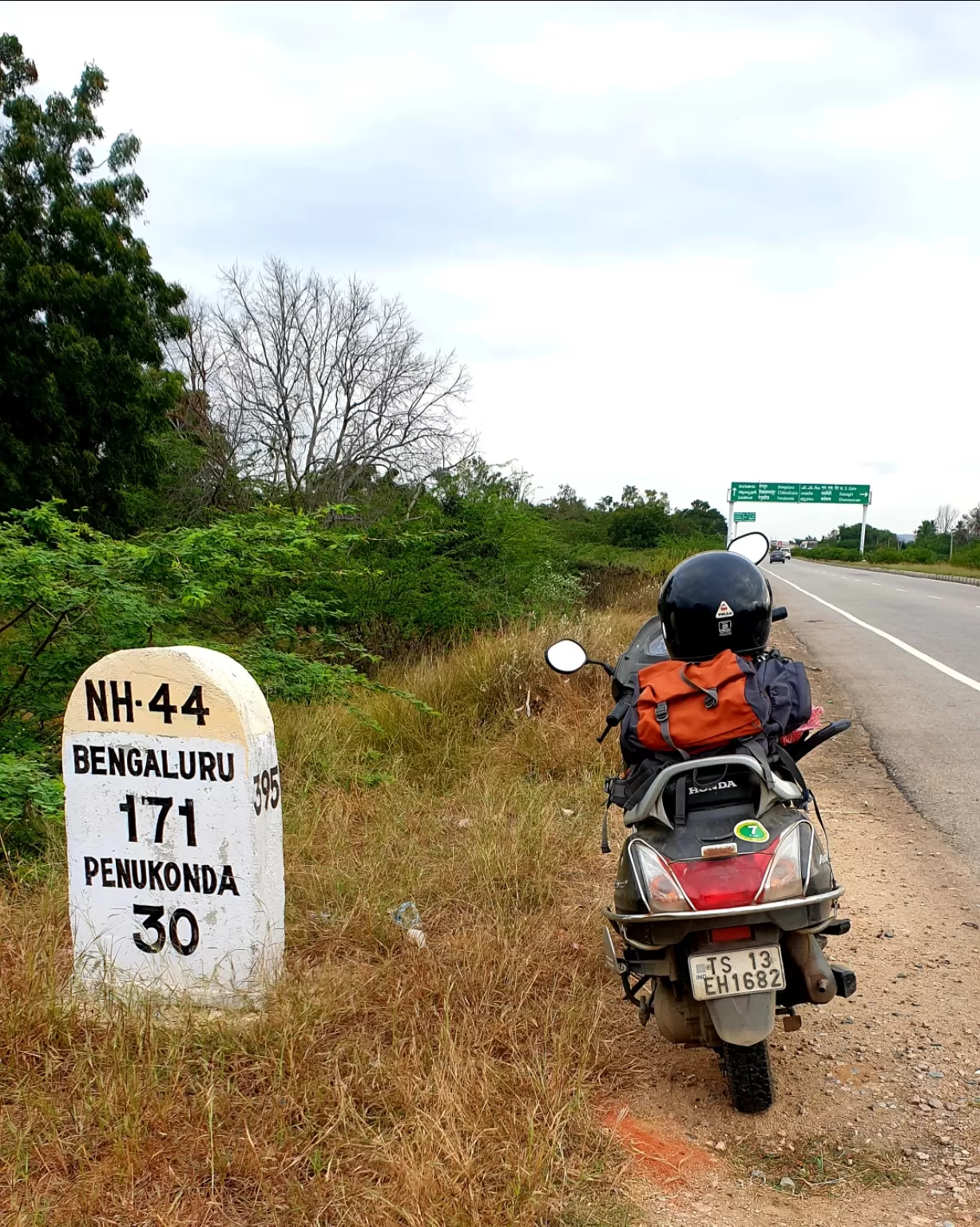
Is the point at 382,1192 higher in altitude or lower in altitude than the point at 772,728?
lower

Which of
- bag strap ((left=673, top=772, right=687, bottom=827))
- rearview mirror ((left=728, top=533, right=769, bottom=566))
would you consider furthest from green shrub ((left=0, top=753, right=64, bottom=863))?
rearview mirror ((left=728, top=533, right=769, bottom=566))

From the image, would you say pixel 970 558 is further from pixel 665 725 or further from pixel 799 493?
pixel 665 725

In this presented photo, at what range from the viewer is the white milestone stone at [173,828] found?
9.78 feet

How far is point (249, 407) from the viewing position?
896 inches

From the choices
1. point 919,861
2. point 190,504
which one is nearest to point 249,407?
point 190,504

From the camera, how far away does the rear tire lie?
2.54 m

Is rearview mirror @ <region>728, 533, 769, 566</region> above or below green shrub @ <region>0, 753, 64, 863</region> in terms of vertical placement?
above

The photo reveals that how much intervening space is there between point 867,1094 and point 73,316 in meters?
15.9

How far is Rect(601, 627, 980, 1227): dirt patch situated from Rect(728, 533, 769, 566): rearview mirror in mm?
1650

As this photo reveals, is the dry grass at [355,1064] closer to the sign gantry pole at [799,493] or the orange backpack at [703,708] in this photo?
the orange backpack at [703,708]

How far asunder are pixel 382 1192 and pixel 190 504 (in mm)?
16132

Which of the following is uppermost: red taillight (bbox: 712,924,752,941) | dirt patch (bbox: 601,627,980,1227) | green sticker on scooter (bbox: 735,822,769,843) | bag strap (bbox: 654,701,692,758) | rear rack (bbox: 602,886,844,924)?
bag strap (bbox: 654,701,692,758)

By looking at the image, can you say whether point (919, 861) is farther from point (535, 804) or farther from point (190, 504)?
point (190, 504)

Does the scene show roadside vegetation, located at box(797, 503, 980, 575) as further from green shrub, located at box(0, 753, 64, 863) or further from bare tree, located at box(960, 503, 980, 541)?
green shrub, located at box(0, 753, 64, 863)
